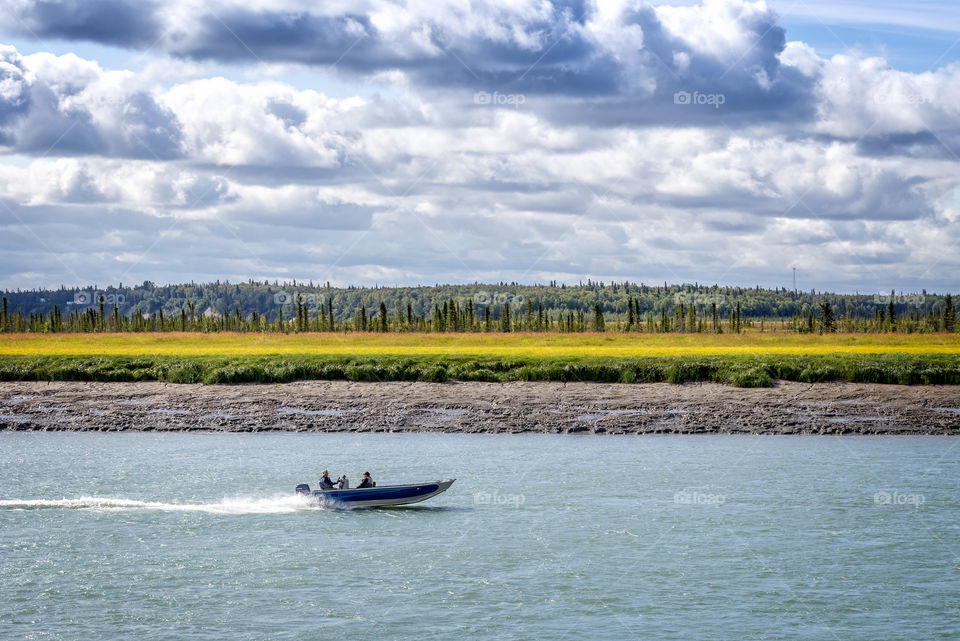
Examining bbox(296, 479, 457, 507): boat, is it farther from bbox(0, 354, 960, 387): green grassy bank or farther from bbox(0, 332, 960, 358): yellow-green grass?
bbox(0, 332, 960, 358): yellow-green grass

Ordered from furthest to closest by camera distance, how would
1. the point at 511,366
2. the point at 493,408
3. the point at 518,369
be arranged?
the point at 511,366 < the point at 518,369 < the point at 493,408

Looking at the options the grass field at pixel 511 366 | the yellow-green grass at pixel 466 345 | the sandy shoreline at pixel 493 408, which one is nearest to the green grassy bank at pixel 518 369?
the grass field at pixel 511 366

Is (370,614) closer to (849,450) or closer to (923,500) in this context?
(923,500)

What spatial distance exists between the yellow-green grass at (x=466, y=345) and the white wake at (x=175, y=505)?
1854 inches

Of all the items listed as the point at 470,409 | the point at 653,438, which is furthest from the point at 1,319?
the point at 653,438

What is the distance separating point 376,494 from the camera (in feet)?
116

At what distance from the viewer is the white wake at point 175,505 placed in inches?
1417

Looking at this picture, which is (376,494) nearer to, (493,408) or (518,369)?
(493,408)

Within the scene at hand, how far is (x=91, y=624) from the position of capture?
2280 centimetres

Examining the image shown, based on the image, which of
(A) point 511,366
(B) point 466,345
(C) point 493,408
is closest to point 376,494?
(C) point 493,408

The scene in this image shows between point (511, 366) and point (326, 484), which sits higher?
point (511, 366)

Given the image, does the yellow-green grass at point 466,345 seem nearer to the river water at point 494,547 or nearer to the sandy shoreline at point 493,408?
the sandy shoreline at point 493,408

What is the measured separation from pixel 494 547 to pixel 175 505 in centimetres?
1328

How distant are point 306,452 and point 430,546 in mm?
21244
